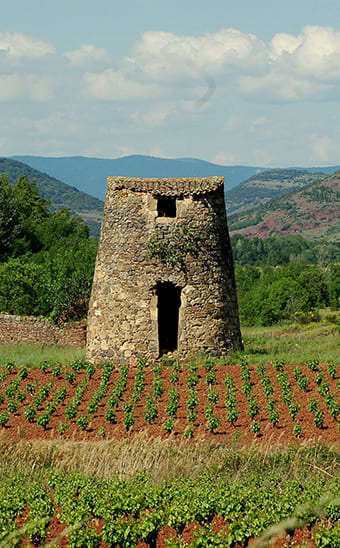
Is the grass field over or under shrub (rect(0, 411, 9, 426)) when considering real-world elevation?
over

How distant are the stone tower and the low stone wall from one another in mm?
8716

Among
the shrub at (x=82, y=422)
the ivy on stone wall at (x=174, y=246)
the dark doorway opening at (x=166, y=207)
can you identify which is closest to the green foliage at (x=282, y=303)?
the dark doorway opening at (x=166, y=207)

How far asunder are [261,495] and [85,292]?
2537 cm

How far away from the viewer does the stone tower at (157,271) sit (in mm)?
19891

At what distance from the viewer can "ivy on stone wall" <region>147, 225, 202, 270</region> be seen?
19938 mm

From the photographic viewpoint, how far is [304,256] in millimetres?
125875

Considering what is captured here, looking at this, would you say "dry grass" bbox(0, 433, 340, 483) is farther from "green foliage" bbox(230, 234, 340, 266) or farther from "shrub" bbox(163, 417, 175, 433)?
"green foliage" bbox(230, 234, 340, 266)

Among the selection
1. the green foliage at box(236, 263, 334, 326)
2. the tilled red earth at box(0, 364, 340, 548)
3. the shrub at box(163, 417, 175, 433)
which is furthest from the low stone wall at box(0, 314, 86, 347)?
the green foliage at box(236, 263, 334, 326)

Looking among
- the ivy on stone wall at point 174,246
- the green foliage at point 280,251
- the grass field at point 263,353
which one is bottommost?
the grass field at point 263,353

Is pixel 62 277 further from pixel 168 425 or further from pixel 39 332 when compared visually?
pixel 168 425

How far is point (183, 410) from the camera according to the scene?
53.5ft

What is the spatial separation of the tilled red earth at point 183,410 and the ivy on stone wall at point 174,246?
3240mm

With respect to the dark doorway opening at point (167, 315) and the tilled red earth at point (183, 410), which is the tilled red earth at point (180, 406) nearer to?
the tilled red earth at point (183, 410)

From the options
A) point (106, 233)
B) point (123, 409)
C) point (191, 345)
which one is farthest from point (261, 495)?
point (106, 233)
